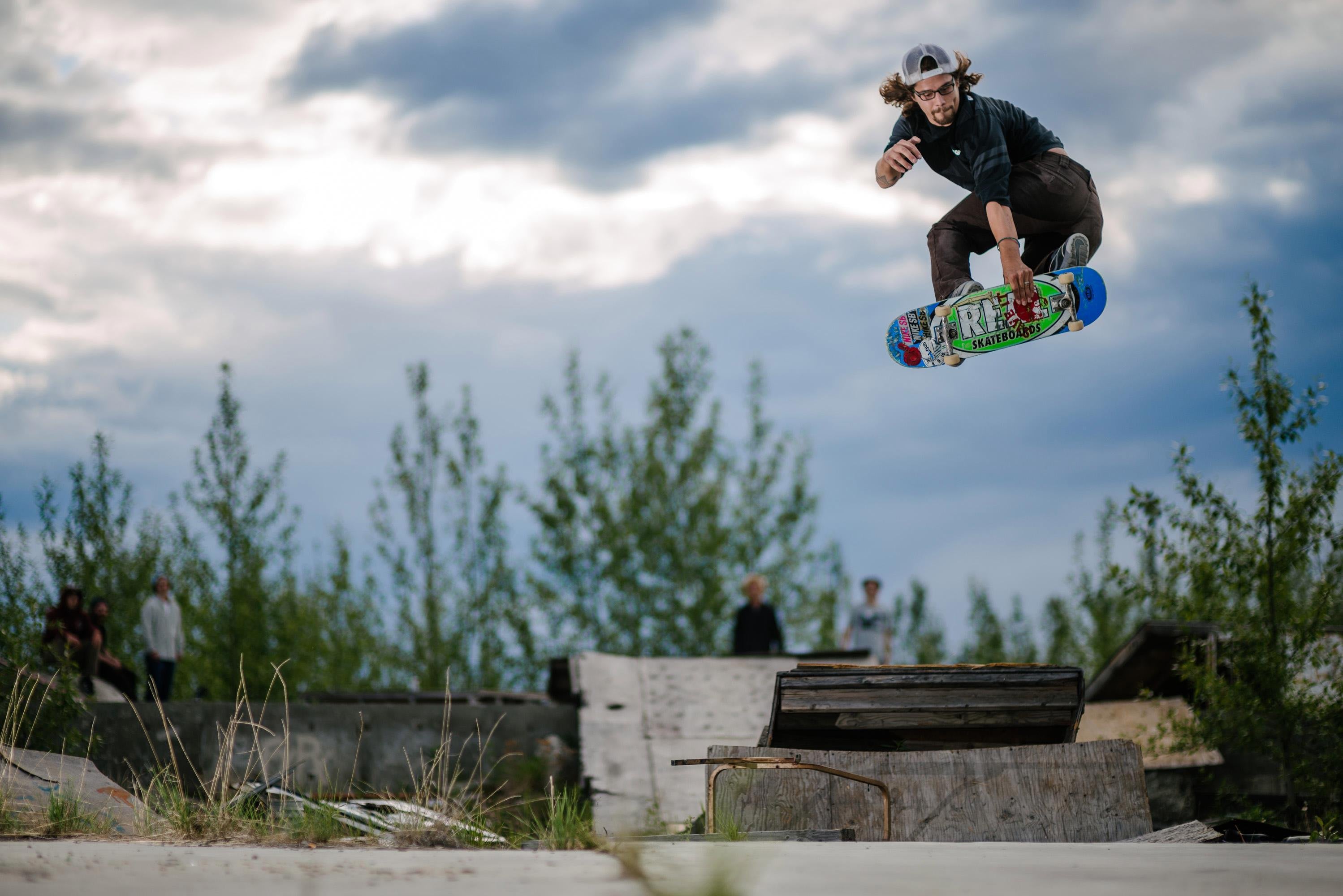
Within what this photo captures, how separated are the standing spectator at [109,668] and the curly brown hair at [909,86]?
1174 cm

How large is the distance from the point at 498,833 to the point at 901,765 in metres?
2.80

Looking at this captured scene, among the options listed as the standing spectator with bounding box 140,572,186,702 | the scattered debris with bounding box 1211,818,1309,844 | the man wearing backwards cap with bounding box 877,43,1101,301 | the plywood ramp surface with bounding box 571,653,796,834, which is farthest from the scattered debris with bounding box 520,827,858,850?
the standing spectator with bounding box 140,572,186,702

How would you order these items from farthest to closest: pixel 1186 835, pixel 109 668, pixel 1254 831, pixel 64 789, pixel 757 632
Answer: pixel 757 632, pixel 109 668, pixel 1254 831, pixel 64 789, pixel 1186 835

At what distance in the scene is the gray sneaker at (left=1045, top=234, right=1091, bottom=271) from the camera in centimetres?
507

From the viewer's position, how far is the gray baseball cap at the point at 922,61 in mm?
4852

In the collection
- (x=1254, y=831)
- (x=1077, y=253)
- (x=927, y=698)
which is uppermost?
(x=1077, y=253)

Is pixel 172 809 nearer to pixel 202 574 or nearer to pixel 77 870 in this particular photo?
pixel 77 870

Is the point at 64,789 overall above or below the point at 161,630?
below

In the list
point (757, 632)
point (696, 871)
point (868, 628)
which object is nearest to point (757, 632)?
point (757, 632)

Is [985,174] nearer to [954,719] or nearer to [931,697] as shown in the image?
[931,697]

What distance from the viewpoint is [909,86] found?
16.3ft

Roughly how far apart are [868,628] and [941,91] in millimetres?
10216

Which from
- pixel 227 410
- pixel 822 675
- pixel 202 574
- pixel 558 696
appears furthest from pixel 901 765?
pixel 202 574

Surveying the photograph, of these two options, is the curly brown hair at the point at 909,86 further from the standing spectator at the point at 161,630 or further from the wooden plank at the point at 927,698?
the standing spectator at the point at 161,630
